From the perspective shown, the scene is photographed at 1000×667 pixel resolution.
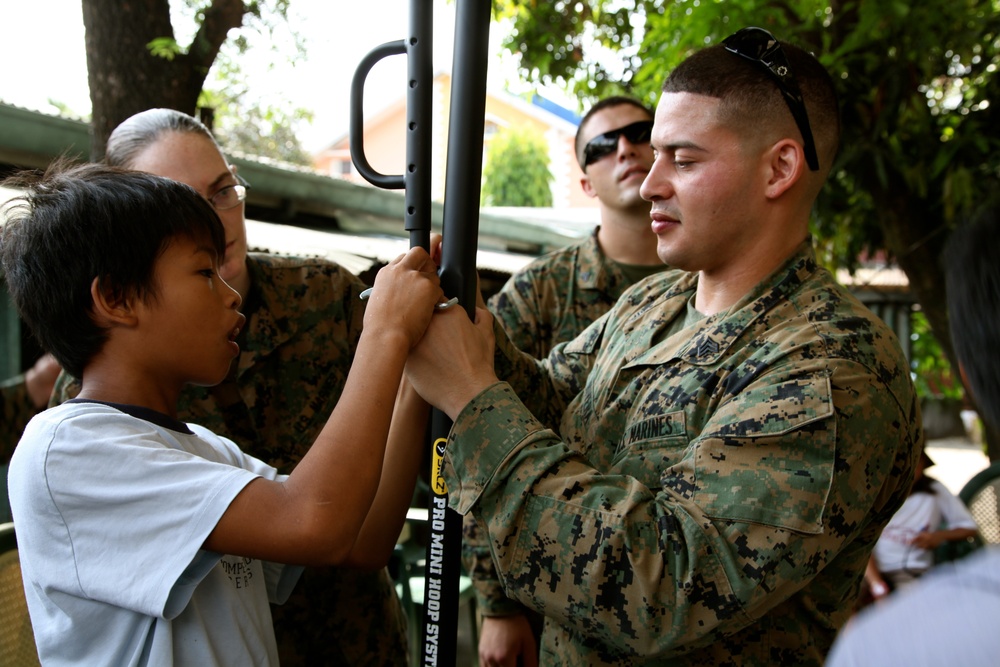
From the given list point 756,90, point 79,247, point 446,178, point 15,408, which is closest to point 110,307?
point 79,247

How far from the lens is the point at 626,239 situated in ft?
11.5

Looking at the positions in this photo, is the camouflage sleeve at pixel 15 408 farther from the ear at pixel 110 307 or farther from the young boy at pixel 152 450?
the ear at pixel 110 307

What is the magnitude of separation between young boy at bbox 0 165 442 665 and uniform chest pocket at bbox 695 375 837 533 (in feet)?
1.76

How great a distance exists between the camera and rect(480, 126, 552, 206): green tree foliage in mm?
26500

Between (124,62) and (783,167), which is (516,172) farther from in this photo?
(783,167)

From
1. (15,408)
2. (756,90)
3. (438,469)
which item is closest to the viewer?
(438,469)

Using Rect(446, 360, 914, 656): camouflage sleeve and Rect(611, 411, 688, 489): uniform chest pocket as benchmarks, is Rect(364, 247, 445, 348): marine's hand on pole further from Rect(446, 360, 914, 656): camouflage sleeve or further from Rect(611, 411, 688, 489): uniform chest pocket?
Rect(611, 411, 688, 489): uniform chest pocket

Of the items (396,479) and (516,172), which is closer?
(396,479)

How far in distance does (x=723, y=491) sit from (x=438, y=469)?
50cm

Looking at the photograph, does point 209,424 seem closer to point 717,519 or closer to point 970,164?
point 717,519

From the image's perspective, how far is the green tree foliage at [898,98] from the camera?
429cm

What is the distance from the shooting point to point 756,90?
178 cm

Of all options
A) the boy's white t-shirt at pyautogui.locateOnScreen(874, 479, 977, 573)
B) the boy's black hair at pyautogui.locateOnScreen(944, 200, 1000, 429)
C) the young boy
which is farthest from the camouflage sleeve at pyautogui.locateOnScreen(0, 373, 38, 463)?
the boy's white t-shirt at pyautogui.locateOnScreen(874, 479, 977, 573)

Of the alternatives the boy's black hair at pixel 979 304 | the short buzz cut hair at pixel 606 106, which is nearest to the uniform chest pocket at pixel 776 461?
the boy's black hair at pixel 979 304
